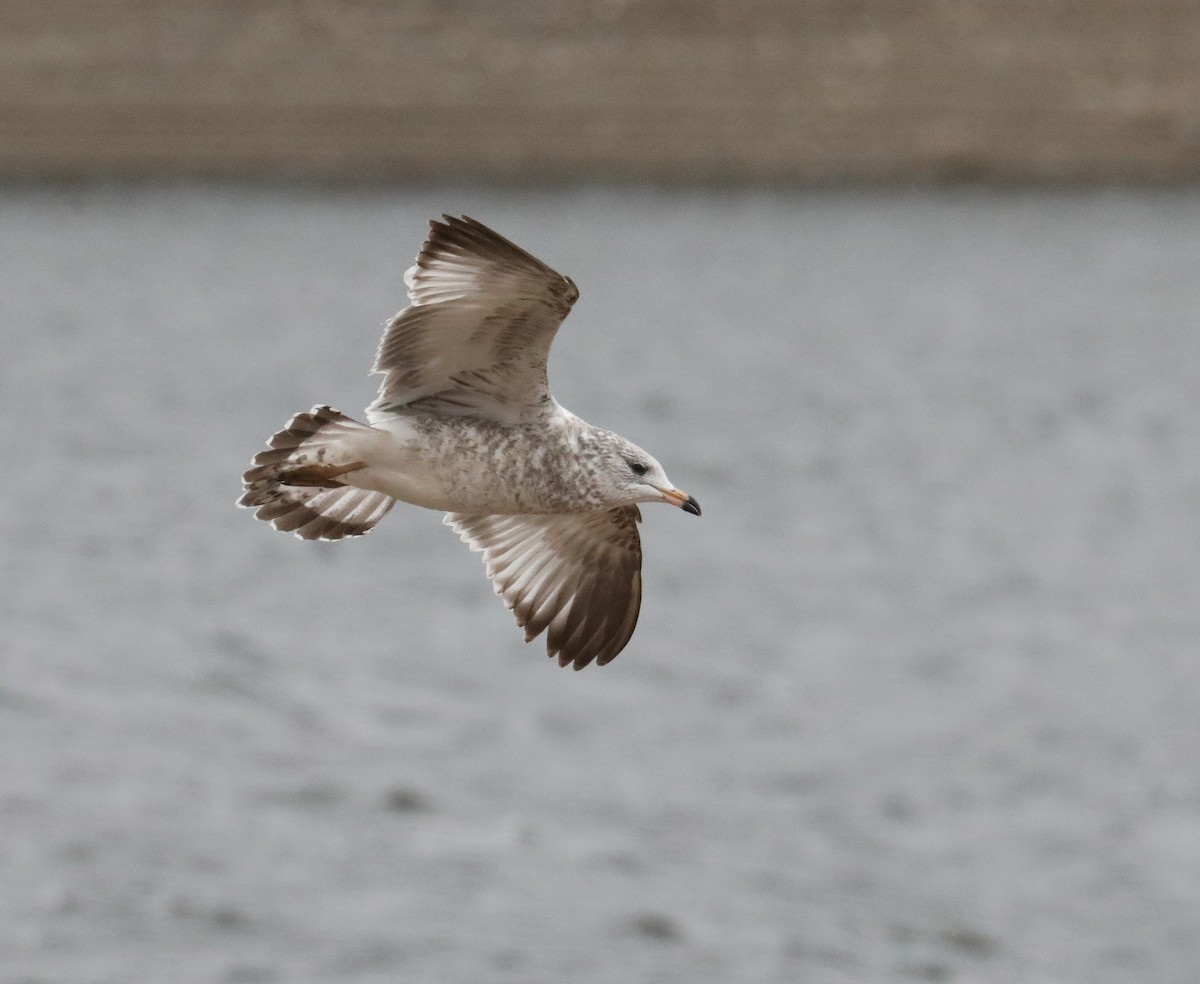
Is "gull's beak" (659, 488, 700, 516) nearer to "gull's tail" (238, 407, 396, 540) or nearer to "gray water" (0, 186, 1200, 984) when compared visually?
"gull's tail" (238, 407, 396, 540)

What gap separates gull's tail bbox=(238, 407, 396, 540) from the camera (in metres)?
6.20

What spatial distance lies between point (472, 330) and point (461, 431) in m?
0.30

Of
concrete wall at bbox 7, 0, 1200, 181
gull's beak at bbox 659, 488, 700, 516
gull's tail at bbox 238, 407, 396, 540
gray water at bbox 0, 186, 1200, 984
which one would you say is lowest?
gull's tail at bbox 238, 407, 396, 540

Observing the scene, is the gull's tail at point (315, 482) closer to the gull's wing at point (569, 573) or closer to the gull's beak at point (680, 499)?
the gull's wing at point (569, 573)

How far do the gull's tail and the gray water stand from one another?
9.89m

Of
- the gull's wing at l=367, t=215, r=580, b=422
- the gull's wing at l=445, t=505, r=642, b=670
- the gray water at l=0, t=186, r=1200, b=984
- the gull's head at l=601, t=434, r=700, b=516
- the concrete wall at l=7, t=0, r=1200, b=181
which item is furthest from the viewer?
the concrete wall at l=7, t=0, r=1200, b=181

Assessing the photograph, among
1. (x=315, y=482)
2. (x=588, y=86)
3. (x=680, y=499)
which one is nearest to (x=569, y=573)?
(x=680, y=499)

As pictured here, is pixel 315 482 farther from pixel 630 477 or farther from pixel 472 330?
pixel 630 477

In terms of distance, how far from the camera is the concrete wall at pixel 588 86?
5178 cm

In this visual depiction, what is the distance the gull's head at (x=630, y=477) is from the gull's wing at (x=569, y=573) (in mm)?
600

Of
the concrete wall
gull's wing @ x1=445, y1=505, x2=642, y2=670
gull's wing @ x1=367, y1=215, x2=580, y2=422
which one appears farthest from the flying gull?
the concrete wall

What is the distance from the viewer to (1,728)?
2152 centimetres

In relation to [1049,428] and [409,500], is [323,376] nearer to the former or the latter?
[1049,428]

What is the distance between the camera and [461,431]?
6.36 m
